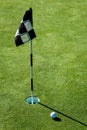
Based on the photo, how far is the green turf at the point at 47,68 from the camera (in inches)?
447

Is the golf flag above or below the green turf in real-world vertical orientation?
above

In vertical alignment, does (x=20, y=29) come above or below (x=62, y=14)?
above

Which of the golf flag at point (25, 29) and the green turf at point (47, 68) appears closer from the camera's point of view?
the golf flag at point (25, 29)

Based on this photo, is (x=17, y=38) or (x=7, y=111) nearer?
A: (x=17, y=38)

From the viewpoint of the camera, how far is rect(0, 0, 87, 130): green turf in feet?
37.2

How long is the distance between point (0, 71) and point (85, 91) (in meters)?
3.41

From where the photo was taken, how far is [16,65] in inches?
555

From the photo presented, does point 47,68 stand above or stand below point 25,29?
below

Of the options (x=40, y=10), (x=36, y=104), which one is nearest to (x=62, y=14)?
(x=40, y=10)

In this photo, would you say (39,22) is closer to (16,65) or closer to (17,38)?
(16,65)

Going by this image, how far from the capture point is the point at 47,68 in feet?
45.6

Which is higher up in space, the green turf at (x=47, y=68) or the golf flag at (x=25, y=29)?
the golf flag at (x=25, y=29)

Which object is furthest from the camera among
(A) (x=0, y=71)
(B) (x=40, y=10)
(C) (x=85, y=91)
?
(B) (x=40, y=10)

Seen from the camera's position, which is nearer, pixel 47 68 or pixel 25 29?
pixel 25 29
